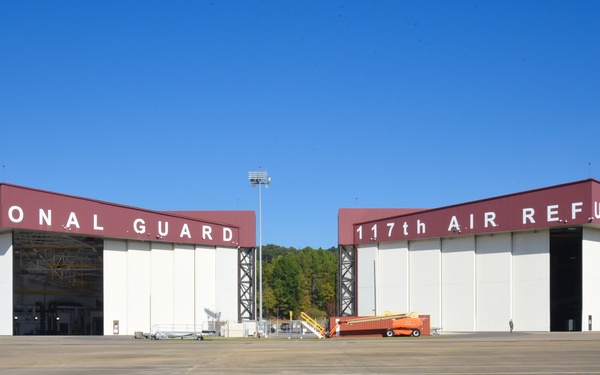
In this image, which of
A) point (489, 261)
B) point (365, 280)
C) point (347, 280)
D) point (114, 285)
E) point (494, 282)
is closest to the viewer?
point (494, 282)

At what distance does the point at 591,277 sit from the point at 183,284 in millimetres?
40144

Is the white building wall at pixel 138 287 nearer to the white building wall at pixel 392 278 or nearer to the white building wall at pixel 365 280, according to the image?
the white building wall at pixel 365 280

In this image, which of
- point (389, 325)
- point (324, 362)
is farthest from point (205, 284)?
point (324, 362)

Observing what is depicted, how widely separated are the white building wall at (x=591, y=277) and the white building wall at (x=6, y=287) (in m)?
46.9

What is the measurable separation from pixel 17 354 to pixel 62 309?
6363cm

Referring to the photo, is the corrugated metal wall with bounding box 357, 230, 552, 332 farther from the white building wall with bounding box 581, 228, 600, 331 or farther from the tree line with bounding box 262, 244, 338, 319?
the tree line with bounding box 262, 244, 338, 319

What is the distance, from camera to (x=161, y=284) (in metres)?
74.0

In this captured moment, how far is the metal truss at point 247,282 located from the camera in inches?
3364

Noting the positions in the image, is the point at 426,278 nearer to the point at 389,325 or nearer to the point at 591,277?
the point at 389,325

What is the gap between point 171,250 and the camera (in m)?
75.9

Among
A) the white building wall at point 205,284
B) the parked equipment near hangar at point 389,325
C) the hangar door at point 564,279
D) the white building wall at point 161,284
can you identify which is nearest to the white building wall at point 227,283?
the white building wall at point 205,284

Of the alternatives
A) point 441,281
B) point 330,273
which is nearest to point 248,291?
point 441,281

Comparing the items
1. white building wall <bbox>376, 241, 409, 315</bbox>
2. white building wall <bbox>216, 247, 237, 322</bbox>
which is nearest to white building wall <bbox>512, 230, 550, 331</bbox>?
white building wall <bbox>376, 241, 409, 315</bbox>

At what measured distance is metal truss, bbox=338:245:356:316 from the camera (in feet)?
284
